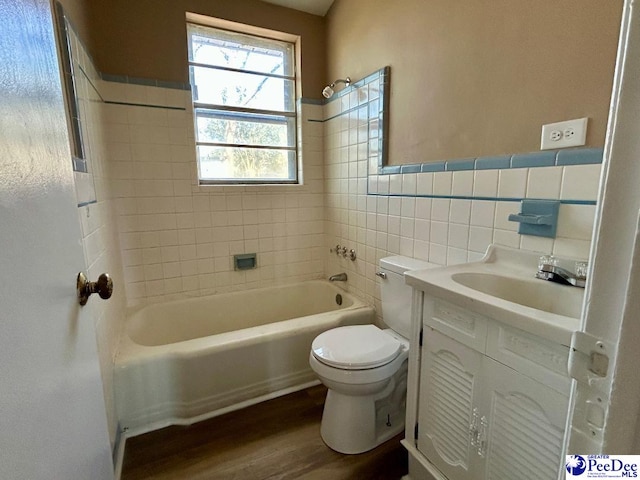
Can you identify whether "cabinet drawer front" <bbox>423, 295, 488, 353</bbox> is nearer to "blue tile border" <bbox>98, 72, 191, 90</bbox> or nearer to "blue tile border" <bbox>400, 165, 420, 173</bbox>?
"blue tile border" <bbox>400, 165, 420, 173</bbox>

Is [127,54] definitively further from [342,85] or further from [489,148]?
[489,148]

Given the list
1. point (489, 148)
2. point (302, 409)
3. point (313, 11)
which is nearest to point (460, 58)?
point (489, 148)

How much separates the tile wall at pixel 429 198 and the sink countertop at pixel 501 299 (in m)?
0.07

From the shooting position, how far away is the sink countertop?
0.78 metres

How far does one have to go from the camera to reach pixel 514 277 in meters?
1.19

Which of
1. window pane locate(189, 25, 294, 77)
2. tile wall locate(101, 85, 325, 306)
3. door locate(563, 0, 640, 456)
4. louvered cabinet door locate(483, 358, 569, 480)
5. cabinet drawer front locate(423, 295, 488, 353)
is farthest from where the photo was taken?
window pane locate(189, 25, 294, 77)

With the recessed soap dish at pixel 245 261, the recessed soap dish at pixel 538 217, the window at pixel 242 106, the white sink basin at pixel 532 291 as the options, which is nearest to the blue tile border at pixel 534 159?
the recessed soap dish at pixel 538 217

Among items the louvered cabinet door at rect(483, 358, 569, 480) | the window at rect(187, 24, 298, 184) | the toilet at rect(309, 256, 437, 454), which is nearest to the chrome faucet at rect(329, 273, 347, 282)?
the toilet at rect(309, 256, 437, 454)

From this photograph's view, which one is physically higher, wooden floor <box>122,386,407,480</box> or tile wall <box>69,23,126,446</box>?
tile wall <box>69,23,126,446</box>

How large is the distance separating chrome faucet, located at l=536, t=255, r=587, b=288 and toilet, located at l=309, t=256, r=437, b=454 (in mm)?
573

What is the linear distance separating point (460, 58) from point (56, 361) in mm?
1735

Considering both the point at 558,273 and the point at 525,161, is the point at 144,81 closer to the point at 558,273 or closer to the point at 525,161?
the point at 525,161

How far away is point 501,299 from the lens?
3.15 ft

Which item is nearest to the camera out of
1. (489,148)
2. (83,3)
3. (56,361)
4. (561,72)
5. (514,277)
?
(56,361)
